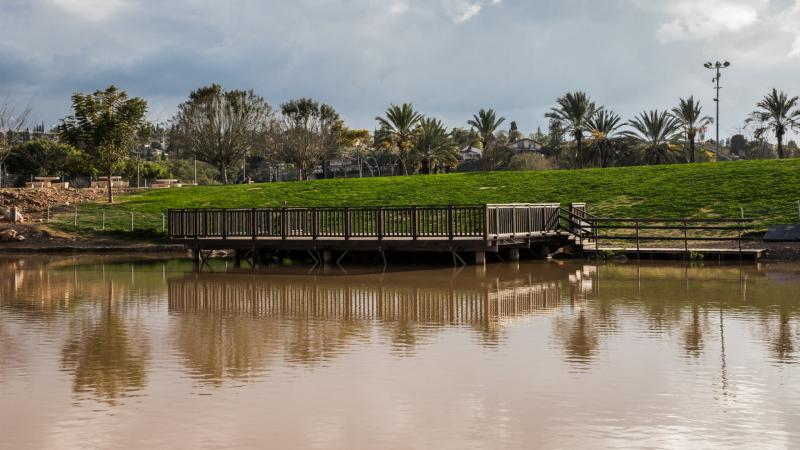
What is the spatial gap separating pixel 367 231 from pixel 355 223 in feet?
2.37

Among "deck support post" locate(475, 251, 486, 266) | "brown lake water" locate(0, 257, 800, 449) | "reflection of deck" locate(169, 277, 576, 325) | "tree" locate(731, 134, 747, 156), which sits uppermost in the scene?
"tree" locate(731, 134, 747, 156)

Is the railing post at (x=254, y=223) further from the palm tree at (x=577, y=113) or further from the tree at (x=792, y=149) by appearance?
the tree at (x=792, y=149)

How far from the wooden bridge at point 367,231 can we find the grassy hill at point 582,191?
9873mm

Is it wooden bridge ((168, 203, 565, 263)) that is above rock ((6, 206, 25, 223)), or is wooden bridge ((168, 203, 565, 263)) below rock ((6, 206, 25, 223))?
below

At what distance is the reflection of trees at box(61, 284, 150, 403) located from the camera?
402 inches

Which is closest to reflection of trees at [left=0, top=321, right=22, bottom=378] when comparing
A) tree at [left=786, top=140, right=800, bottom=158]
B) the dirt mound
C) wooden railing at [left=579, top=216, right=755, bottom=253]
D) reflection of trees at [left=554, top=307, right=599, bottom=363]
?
reflection of trees at [left=554, top=307, right=599, bottom=363]

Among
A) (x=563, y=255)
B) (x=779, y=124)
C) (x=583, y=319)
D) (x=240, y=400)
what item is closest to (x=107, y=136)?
(x=563, y=255)

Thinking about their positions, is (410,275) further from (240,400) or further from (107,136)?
(107,136)

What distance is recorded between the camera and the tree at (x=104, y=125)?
50.8 metres

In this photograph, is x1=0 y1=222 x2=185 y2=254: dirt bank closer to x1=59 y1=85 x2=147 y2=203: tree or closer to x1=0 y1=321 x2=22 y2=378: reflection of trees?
x1=59 y1=85 x2=147 y2=203: tree

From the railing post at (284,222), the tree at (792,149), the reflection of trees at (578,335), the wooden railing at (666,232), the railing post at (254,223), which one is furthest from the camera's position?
the tree at (792,149)

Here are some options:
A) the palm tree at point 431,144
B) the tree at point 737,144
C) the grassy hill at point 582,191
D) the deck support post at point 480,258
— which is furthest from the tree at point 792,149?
the deck support post at point 480,258

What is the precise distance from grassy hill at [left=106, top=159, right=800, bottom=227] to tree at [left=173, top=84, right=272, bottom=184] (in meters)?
13.1

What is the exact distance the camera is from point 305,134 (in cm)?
8156
